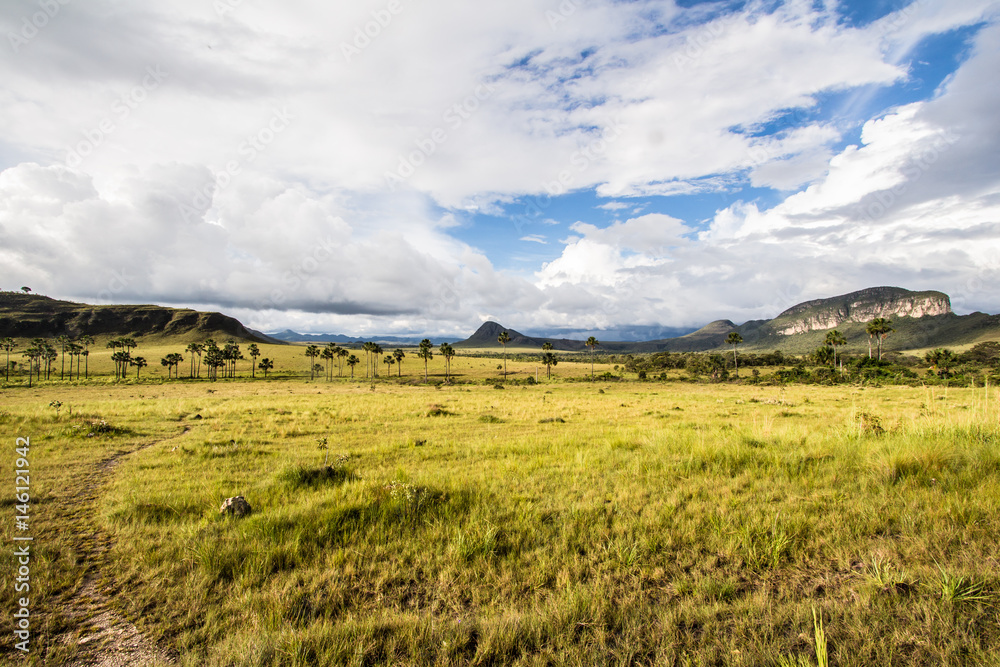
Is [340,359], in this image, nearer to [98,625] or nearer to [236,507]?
[236,507]

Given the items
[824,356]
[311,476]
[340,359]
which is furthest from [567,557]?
[340,359]

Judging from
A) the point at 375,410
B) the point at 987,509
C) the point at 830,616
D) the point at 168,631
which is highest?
the point at 987,509

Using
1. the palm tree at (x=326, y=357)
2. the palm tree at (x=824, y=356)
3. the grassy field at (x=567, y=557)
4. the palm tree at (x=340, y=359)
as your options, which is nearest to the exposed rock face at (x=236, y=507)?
the grassy field at (x=567, y=557)

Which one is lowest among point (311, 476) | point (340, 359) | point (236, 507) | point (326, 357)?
point (340, 359)

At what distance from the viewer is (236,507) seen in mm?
7375

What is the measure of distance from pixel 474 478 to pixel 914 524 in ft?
23.9

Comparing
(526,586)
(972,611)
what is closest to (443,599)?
(526,586)

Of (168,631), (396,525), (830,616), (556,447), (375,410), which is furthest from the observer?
(375,410)

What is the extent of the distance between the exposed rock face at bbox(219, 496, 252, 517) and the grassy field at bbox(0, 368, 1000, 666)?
402 millimetres

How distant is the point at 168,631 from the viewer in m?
4.28

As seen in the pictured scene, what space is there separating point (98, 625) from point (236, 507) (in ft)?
9.79

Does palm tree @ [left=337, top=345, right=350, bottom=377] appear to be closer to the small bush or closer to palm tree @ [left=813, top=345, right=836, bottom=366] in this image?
the small bush

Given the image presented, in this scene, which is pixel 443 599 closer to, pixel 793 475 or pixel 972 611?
pixel 972 611

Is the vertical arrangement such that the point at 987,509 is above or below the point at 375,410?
above
